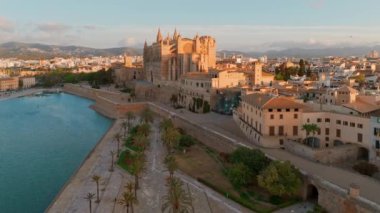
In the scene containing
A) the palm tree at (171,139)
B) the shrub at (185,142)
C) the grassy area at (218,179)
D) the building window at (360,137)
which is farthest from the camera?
the shrub at (185,142)

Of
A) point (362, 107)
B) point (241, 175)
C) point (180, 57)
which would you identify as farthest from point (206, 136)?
point (180, 57)

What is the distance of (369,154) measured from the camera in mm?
18594

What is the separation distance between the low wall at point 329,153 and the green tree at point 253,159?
235 centimetres

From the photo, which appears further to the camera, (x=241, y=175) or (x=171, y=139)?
(x=171, y=139)

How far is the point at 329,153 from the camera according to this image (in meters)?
18.6

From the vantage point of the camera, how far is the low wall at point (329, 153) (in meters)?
18.5

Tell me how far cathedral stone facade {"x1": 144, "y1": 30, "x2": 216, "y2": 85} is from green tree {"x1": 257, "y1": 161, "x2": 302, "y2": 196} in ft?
97.7

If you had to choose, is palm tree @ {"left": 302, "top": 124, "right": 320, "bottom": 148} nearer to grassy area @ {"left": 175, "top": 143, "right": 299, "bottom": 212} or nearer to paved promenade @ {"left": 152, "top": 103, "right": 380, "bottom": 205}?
paved promenade @ {"left": 152, "top": 103, "right": 380, "bottom": 205}

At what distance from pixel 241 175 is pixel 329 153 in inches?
188

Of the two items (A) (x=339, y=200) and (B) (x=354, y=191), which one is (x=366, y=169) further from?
(B) (x=354, y=191)

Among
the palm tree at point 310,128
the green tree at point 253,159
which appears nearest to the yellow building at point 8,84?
the green tree at point 253,159

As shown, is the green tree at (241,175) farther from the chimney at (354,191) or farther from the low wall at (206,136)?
the chimney at (354,191)

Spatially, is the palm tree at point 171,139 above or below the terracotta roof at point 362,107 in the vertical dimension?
below

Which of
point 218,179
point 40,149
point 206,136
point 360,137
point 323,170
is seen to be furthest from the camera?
point 40,149
